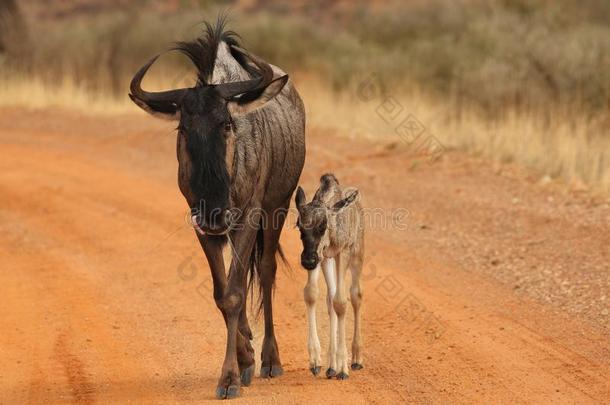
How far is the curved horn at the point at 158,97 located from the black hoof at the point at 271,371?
6.62 feet

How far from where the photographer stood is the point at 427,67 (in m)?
24.1

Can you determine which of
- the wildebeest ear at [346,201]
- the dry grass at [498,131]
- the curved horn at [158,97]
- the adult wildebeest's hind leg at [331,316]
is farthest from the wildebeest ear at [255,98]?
the dry grass at [498,131]

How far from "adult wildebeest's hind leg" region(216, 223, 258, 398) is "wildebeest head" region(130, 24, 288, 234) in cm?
52

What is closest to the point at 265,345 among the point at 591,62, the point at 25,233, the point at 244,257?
the point at 244,257

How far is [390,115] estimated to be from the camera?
62.5 ft

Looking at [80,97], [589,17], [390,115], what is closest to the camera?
[390,115]

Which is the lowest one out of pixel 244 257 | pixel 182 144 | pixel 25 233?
pixel 25 233

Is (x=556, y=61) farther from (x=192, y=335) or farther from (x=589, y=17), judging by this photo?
(x=192, y=335)

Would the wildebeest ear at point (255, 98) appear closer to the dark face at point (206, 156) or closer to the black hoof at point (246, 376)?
the dark face at point (206, 156)

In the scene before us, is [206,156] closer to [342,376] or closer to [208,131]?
[208,131]

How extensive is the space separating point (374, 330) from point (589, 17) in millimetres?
18238

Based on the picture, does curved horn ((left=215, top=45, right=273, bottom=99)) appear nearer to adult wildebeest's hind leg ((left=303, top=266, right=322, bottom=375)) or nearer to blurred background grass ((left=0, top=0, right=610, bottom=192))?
adult wildebeest's hind leg ((left=303, top=266, right=322, bottom=375))

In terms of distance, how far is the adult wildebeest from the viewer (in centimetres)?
724

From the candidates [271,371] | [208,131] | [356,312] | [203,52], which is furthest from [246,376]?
[203,52]
